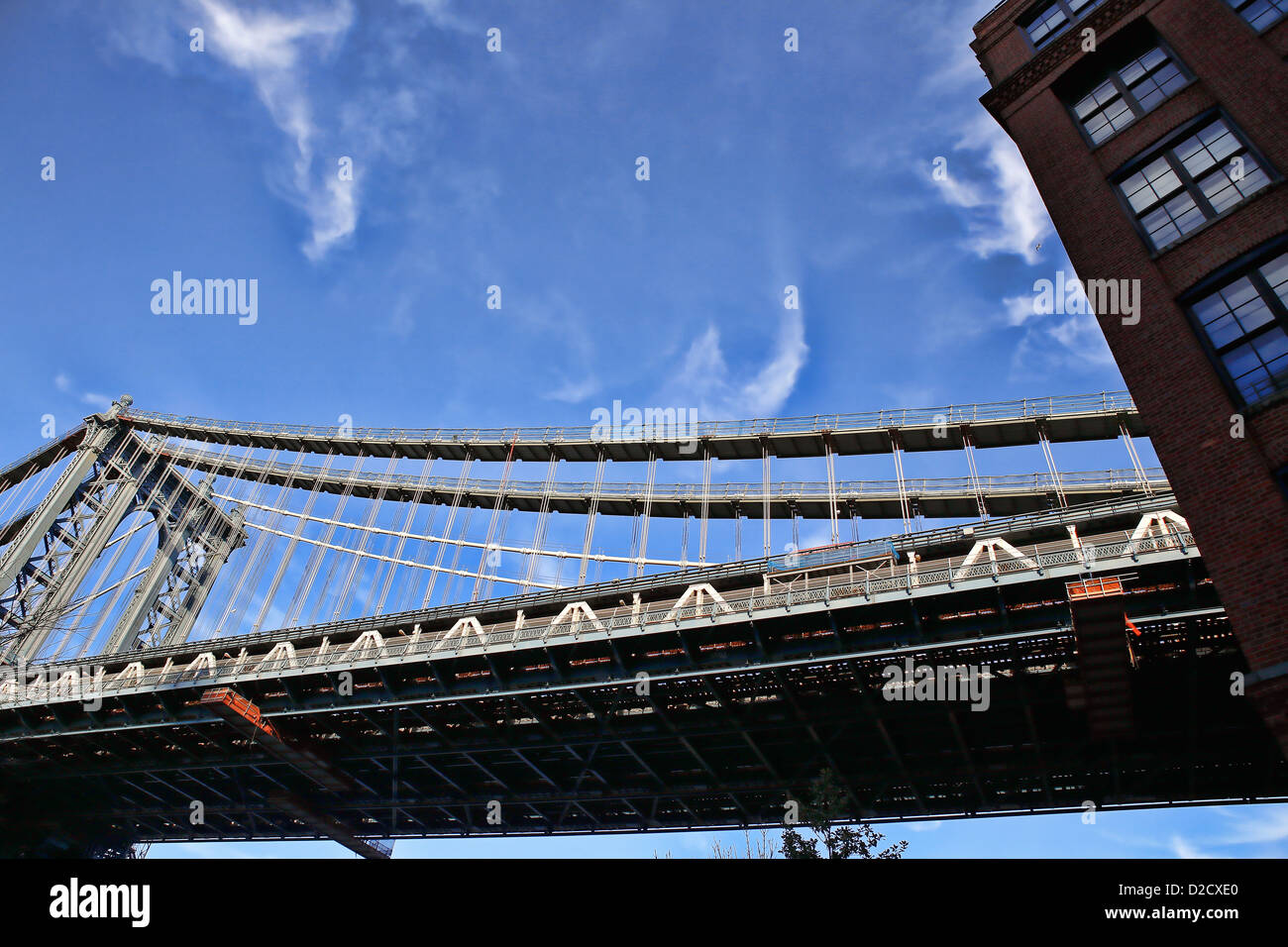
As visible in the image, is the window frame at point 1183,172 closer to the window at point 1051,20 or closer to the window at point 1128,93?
the window at point 1128,93

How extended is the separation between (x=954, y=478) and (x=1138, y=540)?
11.9m

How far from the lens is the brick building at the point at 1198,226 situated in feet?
37.3

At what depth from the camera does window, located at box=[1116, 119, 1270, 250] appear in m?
14.0

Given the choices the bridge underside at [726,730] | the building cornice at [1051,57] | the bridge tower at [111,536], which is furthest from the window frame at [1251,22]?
the bridge tower at [111,536]

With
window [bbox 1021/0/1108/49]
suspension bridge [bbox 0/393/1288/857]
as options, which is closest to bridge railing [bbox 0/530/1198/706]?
suspension bridge [bbox 0/393/1288/857]

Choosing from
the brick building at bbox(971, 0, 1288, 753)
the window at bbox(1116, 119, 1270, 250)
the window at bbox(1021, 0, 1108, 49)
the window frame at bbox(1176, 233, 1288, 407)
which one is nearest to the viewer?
the brick building at bbox(971, 0, 1288, 753)

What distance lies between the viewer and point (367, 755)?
3088 centimetres

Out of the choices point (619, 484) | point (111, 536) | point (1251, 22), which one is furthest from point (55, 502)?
point (1251, 22)

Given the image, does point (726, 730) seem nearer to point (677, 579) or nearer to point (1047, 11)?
point (677, 579)

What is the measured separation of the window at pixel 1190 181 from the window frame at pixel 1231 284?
4.30 feet

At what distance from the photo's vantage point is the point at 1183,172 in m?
15.0

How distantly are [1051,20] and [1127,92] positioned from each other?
15.3ft

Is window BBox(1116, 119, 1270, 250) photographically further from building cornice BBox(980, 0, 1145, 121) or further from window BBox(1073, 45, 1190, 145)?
building cornice BBox(980, 0, 1145, 121)

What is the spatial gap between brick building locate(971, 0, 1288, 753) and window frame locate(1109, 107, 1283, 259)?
0.03 m
